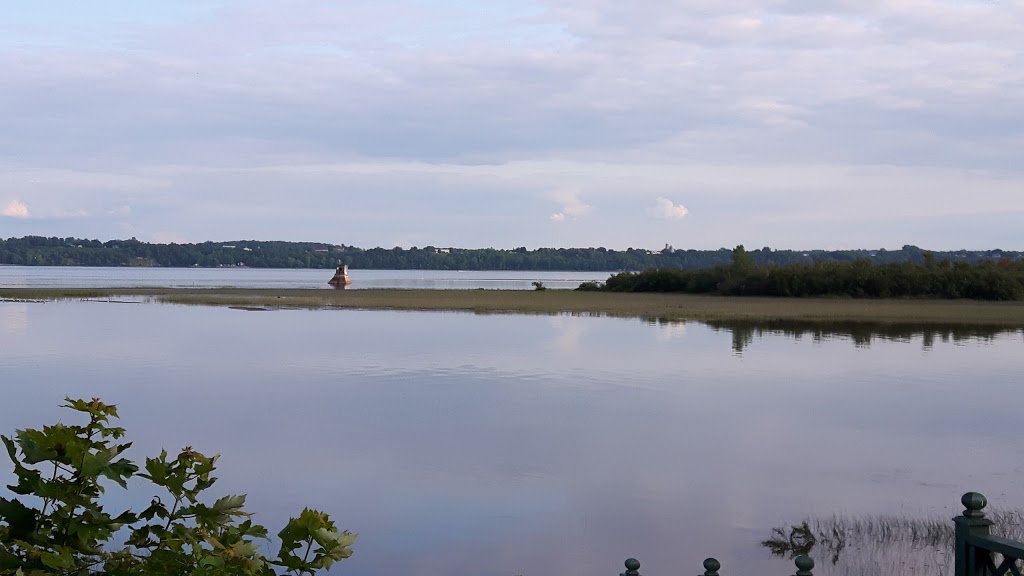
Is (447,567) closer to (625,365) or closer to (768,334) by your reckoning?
(625,365)

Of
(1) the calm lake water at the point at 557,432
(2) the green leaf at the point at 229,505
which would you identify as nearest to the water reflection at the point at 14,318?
(1) the calm lake water at the point at 557,432

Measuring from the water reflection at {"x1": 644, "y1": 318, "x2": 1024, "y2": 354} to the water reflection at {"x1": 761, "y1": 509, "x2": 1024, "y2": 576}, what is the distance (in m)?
21.2

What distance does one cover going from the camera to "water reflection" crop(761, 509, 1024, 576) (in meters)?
9.37

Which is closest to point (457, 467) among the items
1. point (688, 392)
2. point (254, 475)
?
point (254, 475)

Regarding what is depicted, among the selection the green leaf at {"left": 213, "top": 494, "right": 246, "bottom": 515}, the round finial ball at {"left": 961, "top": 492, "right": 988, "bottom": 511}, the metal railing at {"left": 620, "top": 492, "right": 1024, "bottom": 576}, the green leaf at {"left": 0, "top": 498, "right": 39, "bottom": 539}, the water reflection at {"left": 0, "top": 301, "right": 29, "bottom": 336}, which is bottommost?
the water reflection at {"left": 0, "top": 301, "right": 29, "bottom": 336}

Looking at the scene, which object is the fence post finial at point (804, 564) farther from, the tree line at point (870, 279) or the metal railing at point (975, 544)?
the tree line at point (870, 279)

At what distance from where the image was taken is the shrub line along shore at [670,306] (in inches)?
1971

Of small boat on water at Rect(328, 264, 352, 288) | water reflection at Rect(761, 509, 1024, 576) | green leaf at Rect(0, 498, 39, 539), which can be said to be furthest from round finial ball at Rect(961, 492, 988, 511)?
small boat on water at Rect(328, 264, 352, 288)

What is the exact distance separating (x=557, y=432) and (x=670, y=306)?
44.2 metres

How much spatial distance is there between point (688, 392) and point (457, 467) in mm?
9278

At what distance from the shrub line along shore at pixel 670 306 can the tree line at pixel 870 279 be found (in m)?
2.04

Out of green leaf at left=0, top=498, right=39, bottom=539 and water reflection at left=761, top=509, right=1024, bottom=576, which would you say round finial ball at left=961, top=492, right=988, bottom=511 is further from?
water reflection at left=761, top=509, right=1024, bottom=576

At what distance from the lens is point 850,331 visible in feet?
134

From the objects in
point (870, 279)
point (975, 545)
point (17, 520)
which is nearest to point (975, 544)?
point (975, 545)
